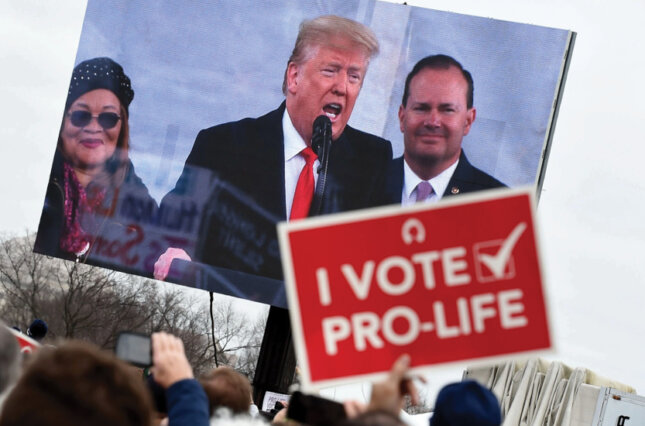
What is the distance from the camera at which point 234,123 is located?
748 inches

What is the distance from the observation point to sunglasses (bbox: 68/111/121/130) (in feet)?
62.2

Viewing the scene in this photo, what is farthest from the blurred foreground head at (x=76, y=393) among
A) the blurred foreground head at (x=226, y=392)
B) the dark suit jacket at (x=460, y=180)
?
the dark suit jacket at (x=460, y=180)

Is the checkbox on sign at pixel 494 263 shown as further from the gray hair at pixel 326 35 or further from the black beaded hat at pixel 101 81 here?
the black beaded hat at pixel 101 81

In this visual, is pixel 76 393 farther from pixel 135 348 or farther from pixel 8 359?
pixel 135 348

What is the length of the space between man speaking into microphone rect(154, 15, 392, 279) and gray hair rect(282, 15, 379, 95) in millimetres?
15

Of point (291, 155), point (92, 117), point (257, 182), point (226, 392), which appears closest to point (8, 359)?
point (226, 392)

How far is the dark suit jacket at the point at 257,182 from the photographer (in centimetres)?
1833

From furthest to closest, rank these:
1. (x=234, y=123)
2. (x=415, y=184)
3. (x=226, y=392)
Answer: (x=234, y=123)
(x=415, y=184)
(x=226, y=392)

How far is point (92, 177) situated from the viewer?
742 inches

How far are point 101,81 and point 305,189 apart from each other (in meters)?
3.68

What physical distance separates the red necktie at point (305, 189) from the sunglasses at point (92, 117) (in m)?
2.95

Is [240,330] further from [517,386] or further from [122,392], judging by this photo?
[122,392]

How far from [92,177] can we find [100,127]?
776 millimetres

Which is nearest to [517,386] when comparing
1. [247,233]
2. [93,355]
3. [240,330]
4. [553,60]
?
[247,233]
